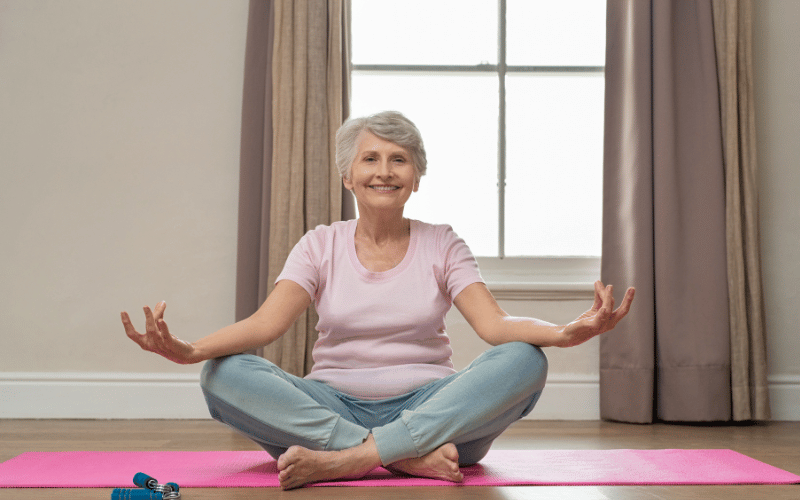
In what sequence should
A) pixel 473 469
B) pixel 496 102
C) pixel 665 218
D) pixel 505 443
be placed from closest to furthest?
pixel 473 469 < pixel 505 443 < pixel 665 218 < pixel 496 102

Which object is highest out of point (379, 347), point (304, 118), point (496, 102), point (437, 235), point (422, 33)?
point (422, 33)

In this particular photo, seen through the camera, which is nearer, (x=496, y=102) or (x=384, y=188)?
(x=384, y=188)

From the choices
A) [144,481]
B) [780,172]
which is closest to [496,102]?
[780,172]

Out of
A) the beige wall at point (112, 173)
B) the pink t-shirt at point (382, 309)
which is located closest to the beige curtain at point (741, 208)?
the pink t-shirt at point (382, 309)

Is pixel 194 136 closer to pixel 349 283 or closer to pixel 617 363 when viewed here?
pixel 349 283

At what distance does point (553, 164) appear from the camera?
9.96 ft

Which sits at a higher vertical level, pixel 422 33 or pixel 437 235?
pixel 422 33

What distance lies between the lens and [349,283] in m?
1.75

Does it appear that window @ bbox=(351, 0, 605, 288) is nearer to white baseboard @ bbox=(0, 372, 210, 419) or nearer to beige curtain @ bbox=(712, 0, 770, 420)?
beige curtain @ bbox=(712, 0, 770, 420)

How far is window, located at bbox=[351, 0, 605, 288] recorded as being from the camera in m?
3.02

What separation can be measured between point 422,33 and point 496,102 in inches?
17.0

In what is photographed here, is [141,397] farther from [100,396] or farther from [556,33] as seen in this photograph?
[556,33]

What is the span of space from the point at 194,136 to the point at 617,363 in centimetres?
184

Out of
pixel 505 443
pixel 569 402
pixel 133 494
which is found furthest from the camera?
pixel 569 402
